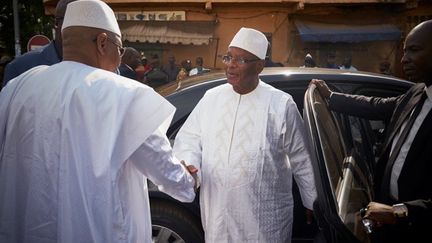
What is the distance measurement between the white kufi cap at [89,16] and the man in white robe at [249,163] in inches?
43.2

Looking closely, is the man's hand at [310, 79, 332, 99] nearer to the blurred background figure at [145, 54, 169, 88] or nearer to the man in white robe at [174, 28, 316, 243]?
the man in white robe at [174, 28, 316, 243]

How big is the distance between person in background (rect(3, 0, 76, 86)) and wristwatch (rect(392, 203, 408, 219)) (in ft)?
7.81

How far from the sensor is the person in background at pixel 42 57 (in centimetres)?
313

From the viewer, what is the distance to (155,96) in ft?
6.75

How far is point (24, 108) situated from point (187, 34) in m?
14.0

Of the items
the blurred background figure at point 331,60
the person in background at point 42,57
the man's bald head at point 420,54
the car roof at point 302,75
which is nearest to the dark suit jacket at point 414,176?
the man's bald head at point 420,54

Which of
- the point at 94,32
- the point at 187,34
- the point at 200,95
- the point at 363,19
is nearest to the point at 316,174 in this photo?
the point at 94,32

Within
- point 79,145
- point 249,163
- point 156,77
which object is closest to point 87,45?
point 79,145

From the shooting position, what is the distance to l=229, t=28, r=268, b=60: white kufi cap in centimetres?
312

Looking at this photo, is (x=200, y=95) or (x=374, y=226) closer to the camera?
(x=374, y=226)

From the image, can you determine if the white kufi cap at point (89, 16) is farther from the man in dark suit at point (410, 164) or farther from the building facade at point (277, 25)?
the building facade at point (277, 25)

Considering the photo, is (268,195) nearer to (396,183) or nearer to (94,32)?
(396,183)

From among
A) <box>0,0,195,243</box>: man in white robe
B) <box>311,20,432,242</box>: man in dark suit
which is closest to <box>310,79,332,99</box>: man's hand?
<box>311,20,432,242</box>: man in dark suit

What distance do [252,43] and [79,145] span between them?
65.1 inches
